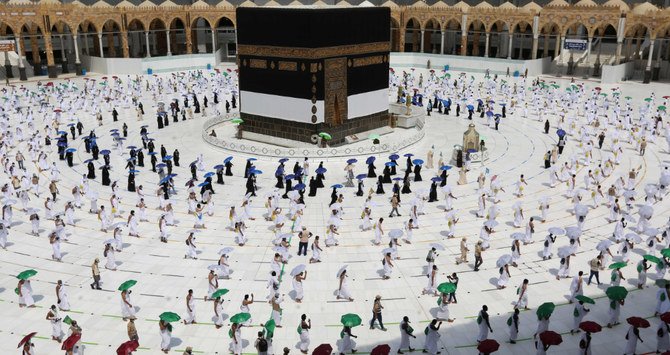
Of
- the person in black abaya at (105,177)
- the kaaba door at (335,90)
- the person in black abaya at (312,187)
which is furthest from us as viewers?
the kaaba door at (335,90)

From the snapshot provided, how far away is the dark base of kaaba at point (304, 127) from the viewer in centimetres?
3397

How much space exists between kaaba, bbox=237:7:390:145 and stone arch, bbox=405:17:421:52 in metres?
41.6

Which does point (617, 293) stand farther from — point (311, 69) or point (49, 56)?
point (49, 56)

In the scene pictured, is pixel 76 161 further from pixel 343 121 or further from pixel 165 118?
pixel 343 121

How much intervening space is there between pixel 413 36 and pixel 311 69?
4787cm

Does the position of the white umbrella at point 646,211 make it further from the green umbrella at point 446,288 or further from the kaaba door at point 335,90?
the kaaba door at point 335,90

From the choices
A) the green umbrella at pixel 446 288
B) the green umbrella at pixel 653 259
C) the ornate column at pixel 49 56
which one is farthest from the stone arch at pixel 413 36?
the green umbrella at pixel 446 288

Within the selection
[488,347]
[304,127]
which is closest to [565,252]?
[488,347]

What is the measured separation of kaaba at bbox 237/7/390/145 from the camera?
3250 cm

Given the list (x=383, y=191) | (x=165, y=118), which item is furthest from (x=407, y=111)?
(x=165, y=118)

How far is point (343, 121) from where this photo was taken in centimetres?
3478

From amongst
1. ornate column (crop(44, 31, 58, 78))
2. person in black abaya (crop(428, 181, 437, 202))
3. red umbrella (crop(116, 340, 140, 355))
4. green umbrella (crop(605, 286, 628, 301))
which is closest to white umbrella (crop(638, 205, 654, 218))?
green umbrella (crop(605, 286, 628, 301))

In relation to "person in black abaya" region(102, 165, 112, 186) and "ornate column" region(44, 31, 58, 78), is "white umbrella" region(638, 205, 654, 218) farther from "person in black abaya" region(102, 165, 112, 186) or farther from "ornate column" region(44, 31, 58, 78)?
"ornate column" region(44, 31, 58, 78)

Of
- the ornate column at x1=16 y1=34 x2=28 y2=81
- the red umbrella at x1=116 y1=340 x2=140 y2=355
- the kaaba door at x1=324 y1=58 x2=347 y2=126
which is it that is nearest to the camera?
the red umbrella at x1=116 y1=340 x2=140 y2=355
